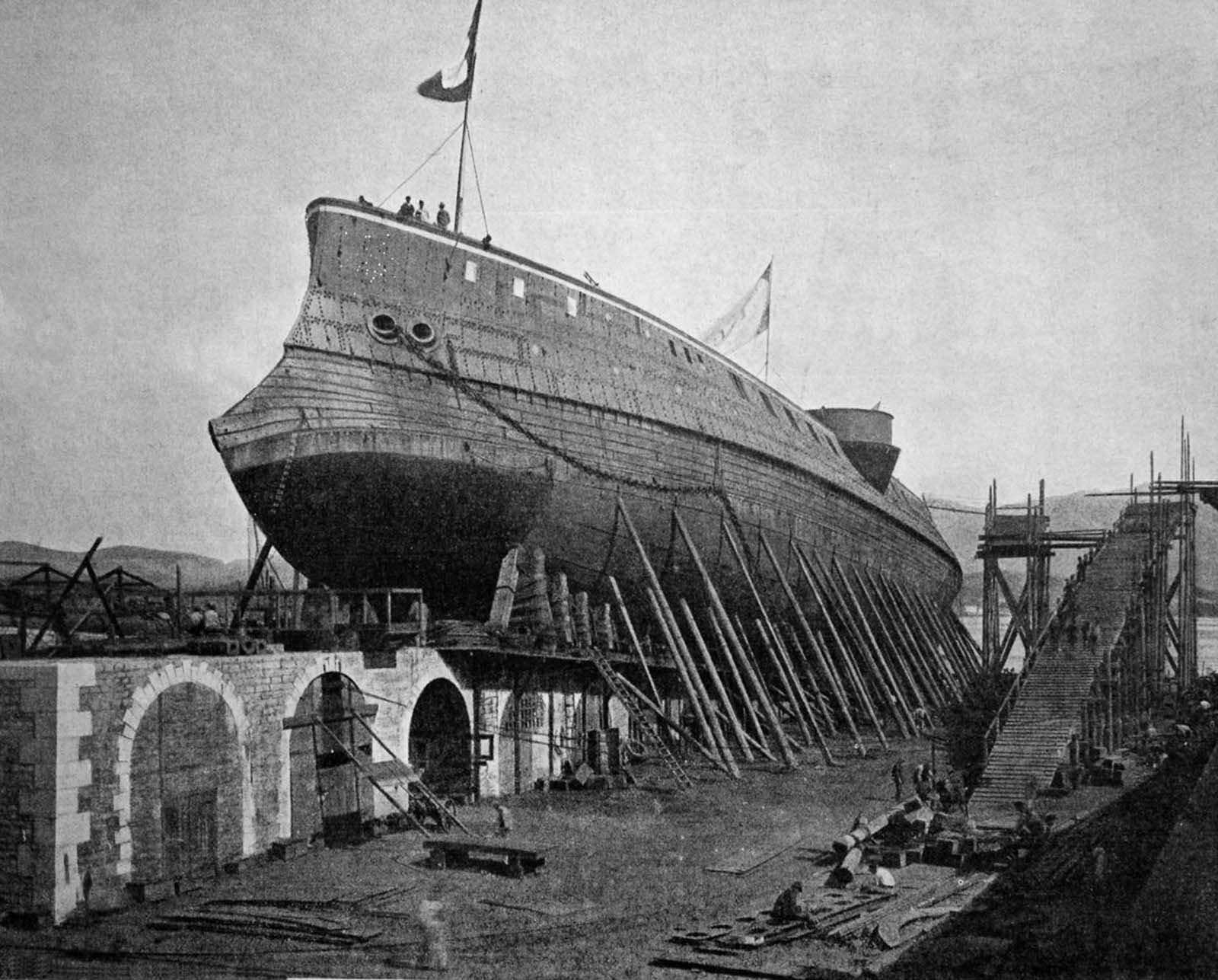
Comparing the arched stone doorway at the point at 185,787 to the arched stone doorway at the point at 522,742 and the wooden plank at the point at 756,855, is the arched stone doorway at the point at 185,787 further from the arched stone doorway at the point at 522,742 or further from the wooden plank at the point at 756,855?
the arched stone doorway at the point at 522,742

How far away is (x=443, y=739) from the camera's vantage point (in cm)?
1686

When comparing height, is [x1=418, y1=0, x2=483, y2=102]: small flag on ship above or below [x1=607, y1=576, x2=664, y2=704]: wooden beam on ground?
above

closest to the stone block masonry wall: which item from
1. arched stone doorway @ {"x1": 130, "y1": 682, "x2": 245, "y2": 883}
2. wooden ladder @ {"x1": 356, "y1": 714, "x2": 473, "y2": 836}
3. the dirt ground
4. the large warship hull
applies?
the dirt ground

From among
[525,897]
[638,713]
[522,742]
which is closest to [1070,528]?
[638,713]

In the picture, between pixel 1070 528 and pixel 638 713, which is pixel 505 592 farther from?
pixel 1070 528

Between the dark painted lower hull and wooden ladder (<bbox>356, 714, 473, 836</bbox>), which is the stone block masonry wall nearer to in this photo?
wooden ladder (<bbox>356, 714, 473, 836</bbox>)

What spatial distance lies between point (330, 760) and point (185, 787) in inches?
102

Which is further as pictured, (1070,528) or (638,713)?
(1070,528)

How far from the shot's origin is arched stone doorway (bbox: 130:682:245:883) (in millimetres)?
10844

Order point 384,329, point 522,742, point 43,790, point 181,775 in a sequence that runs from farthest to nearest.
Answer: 1. point 522,742
2. point 384,329
3. point 181,775
4. point 43,790

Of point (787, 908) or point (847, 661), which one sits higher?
point (847, 661)

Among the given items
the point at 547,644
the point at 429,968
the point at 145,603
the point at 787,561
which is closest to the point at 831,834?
the point at 547,644

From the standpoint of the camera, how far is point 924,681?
30.1 meters

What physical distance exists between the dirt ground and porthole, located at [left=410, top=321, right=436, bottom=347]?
23.3ft
